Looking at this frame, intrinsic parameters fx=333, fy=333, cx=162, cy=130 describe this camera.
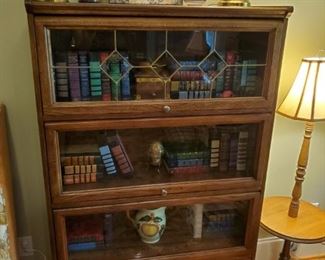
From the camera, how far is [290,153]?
1.95 metres

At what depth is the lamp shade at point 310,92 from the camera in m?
1.47

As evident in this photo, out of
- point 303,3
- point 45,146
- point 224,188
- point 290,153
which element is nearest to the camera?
point 45,146

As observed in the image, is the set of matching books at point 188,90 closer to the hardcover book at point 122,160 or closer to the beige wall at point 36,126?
the hardcover book at point 122,160

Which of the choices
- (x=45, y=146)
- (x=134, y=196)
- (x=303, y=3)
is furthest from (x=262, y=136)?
(x=45, y=146)

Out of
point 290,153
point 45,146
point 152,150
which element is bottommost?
point 290,153

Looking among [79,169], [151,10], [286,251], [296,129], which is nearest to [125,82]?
[151,10]

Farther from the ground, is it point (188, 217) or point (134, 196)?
point (134, 196)

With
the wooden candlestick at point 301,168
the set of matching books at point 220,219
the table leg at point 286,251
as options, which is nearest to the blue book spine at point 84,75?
the set of matching books at point 220,219

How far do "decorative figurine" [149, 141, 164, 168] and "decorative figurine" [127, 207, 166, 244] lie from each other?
0.22m

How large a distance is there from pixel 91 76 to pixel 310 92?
96cm

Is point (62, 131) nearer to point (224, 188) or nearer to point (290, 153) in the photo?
point (224, 188)

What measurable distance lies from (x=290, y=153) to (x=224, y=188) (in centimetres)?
68

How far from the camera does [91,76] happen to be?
4.29 feet

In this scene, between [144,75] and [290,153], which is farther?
[290,153]
